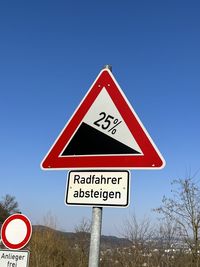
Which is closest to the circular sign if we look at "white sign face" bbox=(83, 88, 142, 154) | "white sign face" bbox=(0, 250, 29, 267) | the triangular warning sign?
"white sign face" bbox=(0, 250, 29, 267)

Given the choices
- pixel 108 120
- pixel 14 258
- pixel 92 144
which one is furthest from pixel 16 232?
pixel 108 120

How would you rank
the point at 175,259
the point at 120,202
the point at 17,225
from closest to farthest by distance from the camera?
the point at 120,202 → the point at 17,225 → the point at 175,259

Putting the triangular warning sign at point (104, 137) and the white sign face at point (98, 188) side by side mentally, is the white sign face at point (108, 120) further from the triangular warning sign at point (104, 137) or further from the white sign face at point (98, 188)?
the white sign face at point (98, 188)

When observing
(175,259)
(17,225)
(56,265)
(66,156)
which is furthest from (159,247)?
(66,156)

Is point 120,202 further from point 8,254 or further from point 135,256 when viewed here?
point 135,256

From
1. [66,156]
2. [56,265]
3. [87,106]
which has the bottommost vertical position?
[56,265]

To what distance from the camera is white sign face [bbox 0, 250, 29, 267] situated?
426 centimetres

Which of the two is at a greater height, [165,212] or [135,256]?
[165,212]

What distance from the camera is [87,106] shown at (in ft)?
10.2

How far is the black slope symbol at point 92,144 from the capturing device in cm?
285

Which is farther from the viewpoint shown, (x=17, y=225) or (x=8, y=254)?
(x=17, y=225)

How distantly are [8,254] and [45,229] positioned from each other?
17.3 meters

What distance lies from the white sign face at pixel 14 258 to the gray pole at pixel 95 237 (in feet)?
6.35

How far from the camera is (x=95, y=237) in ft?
8.34
